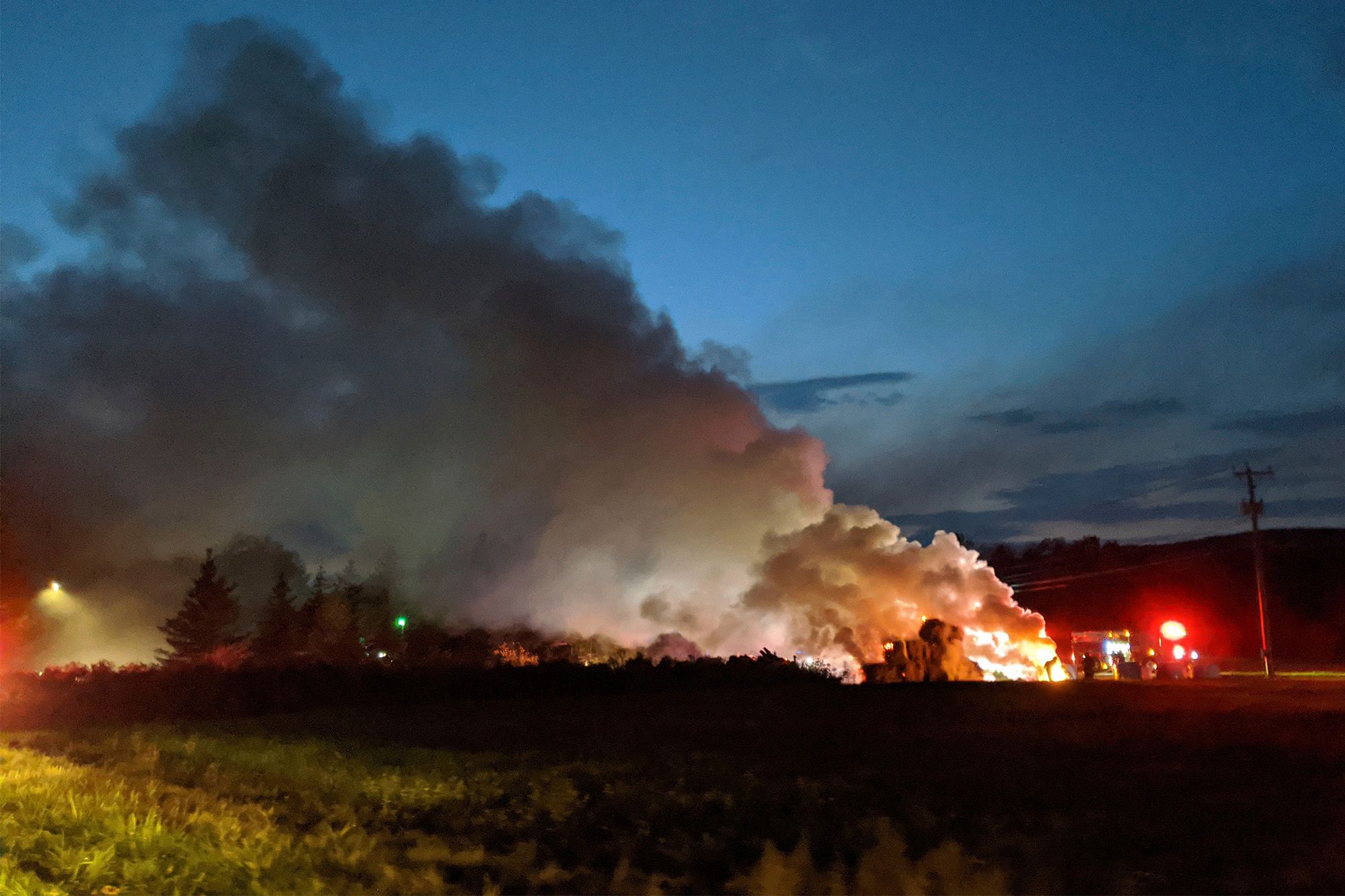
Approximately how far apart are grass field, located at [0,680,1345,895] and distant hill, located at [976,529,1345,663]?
6541 cm

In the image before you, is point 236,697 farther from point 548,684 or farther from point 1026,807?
point 1026,807

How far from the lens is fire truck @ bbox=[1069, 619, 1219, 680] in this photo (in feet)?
157

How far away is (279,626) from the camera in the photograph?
76.9 metres

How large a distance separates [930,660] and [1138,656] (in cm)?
1845

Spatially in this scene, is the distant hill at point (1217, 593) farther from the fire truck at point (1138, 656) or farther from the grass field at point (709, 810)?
the grass field at point (709, 810)

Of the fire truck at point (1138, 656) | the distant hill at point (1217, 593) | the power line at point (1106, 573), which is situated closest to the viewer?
the fire truck at point (1138, 656)

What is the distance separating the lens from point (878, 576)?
150 ft

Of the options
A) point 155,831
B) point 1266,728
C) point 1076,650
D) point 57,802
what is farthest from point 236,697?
point 1076,650

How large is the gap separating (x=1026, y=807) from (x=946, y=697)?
2114 centimetres

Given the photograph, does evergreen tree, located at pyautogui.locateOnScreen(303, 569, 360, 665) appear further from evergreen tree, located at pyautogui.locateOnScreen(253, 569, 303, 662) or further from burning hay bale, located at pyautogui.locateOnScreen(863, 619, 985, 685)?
burning hay bale, located at pyautogui.locateOnScreen(863, 619, 985, 685)

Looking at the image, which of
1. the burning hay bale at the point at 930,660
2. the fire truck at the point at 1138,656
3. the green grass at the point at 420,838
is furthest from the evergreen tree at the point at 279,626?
the green grass at the point at 420,838

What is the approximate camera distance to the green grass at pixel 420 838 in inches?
375

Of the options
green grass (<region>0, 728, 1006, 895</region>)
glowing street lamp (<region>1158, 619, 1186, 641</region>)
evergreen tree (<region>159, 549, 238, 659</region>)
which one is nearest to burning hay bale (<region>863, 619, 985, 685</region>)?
glowing street lamp (<region>1158, 619, 1186, 641</region>)

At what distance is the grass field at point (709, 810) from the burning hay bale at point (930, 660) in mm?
17469
